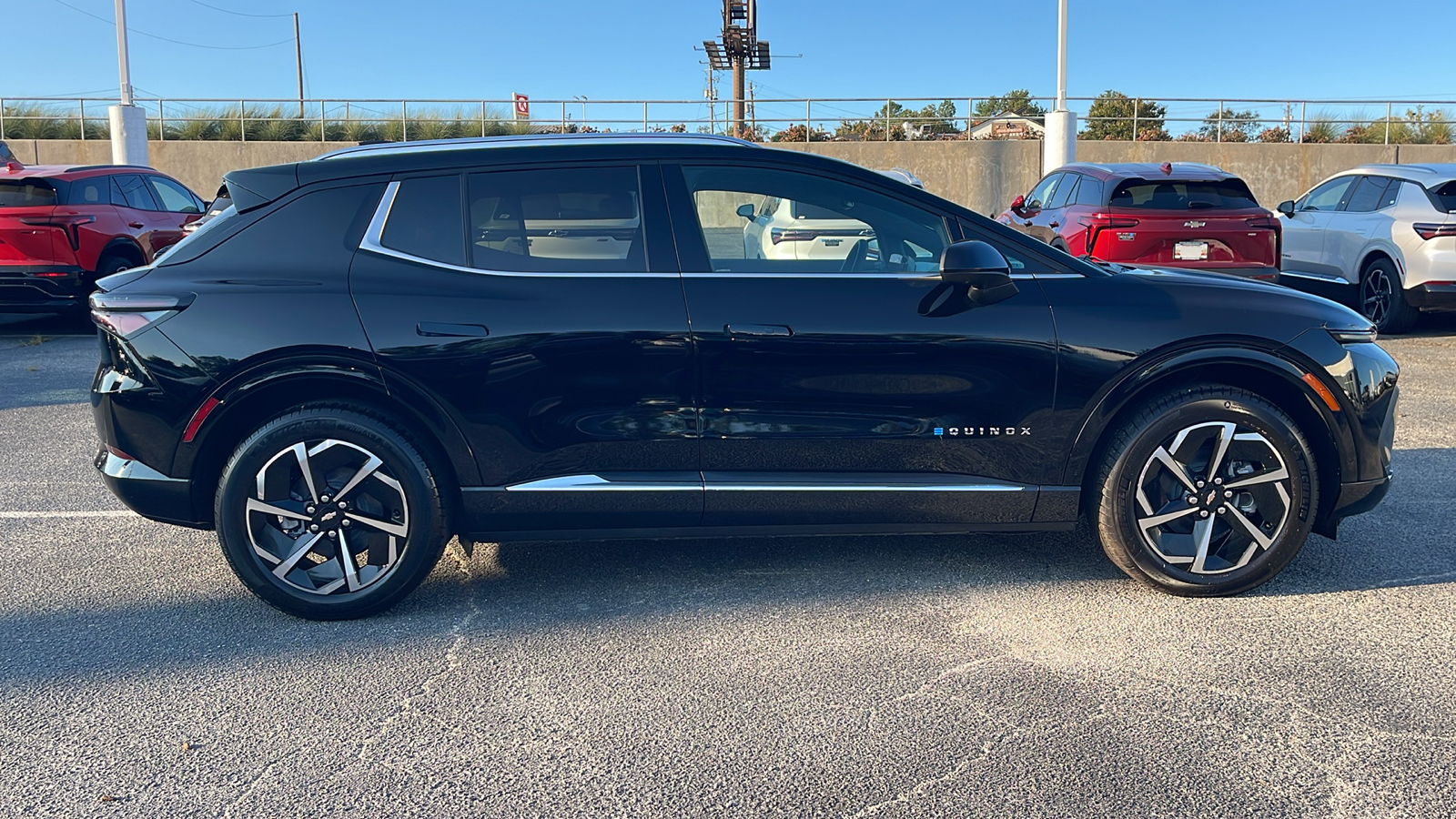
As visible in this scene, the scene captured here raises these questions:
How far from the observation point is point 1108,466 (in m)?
4.05

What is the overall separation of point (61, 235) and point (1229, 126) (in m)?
26.9

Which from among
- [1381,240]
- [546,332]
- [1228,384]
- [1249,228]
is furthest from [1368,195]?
[546,332]

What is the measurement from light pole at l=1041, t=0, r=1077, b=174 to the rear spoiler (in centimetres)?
2175

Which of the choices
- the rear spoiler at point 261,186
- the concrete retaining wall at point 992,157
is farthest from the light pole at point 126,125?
the rear spoiler at point 261,186

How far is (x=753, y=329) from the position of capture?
12.7 ft

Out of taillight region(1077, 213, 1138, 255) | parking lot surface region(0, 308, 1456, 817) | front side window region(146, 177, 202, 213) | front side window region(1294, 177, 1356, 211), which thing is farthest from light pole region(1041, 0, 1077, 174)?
parking lot surface region(0, 308, 1456, 817)

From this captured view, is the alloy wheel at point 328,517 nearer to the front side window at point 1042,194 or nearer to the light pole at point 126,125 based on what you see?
the front side window at point 1042,194

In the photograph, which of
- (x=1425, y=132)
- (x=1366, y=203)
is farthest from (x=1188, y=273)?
(x=1425, y=132)

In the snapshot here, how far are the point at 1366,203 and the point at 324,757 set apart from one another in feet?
37.9

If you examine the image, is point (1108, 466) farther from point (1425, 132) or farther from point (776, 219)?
point (1425, 132)

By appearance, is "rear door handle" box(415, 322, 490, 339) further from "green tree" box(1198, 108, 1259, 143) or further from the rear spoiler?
"green tree" box(1198, 108, 1259, 143)

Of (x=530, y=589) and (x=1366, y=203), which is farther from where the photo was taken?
(x=1366, y=203)

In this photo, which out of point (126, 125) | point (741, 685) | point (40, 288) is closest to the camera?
point (741, 685)

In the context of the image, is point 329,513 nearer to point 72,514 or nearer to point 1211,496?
point 72,514
